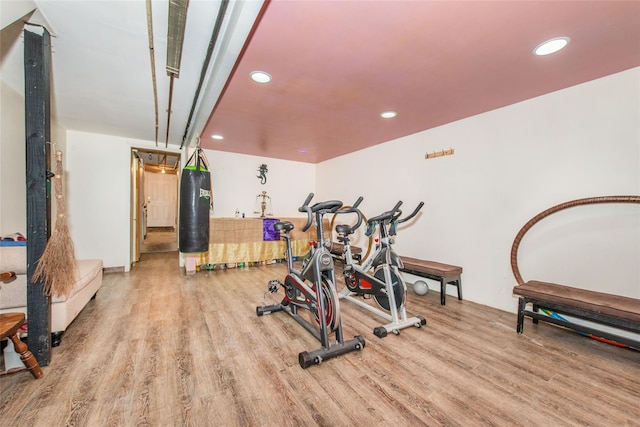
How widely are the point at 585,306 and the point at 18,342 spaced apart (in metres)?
4.38

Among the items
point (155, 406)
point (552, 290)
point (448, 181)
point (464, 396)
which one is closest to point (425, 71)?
point (448, 181)

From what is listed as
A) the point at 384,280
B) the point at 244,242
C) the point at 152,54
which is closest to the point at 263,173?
the point at 244,242

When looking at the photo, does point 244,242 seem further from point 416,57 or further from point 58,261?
point 416,57

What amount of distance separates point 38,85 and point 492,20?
3228mm

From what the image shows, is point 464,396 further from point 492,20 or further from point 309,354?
point 492,20

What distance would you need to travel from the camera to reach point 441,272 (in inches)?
129

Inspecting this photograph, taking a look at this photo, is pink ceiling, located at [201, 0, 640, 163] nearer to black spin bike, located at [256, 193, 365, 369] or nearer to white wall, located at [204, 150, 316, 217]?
black spin bike, located at [256, 193, 365, 369]

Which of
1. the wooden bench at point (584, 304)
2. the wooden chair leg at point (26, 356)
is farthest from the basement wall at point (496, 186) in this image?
the wooden chair leg at point (26, 356)

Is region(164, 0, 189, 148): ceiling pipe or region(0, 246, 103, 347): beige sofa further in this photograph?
region(0, 246, 103, 347): beige sofa

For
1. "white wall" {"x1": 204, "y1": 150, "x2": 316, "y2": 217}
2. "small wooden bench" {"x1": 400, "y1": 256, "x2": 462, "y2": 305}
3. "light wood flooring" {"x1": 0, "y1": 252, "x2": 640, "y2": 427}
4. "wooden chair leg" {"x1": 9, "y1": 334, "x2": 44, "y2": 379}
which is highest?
"white wall" {"x1": 204, "y1": 150, "x2": 316, "y2": 217}

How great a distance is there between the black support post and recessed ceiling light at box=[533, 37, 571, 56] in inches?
148

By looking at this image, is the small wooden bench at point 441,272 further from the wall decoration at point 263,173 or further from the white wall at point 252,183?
the wall decoration at point 263,173

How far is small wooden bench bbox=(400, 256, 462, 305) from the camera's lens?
330cm

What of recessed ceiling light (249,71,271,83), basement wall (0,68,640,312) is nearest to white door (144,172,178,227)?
basement wall (0,68,640,312)
